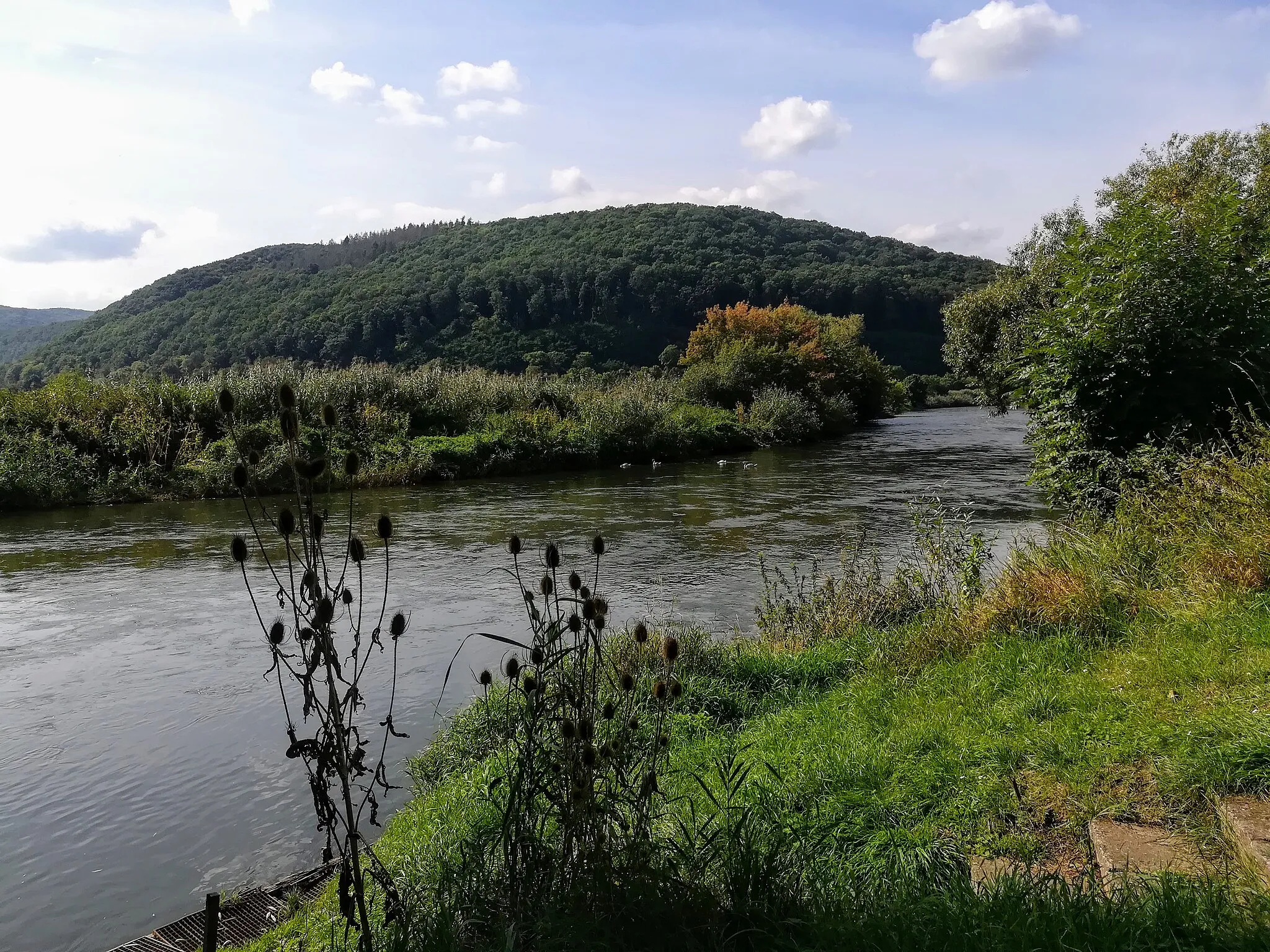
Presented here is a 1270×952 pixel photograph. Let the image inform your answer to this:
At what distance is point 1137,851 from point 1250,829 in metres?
0.36

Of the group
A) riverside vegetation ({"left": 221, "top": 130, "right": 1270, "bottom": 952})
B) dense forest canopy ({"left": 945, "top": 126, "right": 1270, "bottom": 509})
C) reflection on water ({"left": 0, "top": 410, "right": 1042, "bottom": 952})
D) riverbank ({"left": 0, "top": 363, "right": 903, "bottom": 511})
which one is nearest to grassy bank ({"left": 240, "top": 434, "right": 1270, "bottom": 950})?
riverside vegetation ({"left": 221, "top": 130, "right": 1270, "bottom": 952})

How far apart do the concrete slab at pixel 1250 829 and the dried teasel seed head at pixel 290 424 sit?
123 inches

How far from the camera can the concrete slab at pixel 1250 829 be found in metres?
2.68

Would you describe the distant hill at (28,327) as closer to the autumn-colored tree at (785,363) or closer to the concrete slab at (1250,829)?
the autumn-colored tree at (785,363)

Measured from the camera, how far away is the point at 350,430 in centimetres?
2300

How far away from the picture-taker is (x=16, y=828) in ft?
16.2

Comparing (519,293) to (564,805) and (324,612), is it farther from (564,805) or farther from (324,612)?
(324,612)

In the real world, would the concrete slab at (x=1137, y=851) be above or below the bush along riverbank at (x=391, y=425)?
below

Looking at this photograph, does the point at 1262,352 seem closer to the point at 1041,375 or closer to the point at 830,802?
the point at 1041,375

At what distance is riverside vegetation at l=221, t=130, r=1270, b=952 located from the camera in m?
2.52

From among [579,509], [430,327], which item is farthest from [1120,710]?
[430,327]

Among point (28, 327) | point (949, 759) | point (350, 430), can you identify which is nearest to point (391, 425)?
point (350, 430)

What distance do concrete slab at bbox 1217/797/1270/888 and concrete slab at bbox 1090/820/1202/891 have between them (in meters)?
0.14

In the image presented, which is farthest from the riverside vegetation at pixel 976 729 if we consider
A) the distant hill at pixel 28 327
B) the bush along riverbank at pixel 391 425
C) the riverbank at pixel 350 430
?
the distant hill at pixel 28 327
